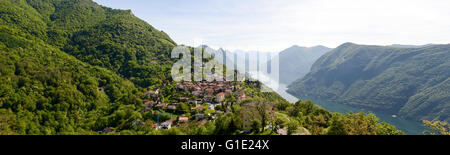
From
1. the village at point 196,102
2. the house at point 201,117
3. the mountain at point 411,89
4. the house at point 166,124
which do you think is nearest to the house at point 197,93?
the village at point 196,102

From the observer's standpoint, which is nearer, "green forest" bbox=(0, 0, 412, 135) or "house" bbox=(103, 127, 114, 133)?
"green forest" bbox=(0, 0, 412, 135)

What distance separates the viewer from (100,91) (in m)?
62.3

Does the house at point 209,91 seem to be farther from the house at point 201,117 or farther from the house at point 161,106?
the house at point 201,117

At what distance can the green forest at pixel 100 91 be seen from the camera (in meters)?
27.1

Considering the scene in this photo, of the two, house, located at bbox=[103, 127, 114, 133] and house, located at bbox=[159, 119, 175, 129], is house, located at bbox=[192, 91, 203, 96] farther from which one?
house, located at bbox=[103, 127, 114, 133]

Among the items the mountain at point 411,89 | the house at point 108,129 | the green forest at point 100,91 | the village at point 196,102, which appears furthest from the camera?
the mountain at point 411,89

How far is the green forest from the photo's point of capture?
27.1 m

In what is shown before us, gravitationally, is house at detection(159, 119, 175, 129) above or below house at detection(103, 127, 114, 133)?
above

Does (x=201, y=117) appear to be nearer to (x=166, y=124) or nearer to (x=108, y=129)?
(x=166, y=124)

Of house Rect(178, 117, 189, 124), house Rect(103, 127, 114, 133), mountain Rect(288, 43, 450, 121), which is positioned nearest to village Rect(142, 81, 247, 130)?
house Rect(178, 117, 189, 124)

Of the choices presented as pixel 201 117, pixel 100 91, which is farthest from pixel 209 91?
pixel 100 91

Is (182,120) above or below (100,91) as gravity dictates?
below

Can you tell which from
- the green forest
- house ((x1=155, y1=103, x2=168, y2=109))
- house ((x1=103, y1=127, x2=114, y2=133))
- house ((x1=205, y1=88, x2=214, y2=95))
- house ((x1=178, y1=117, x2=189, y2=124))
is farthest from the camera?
house ((x1=205, y1=88, x2=214, y2=95))
